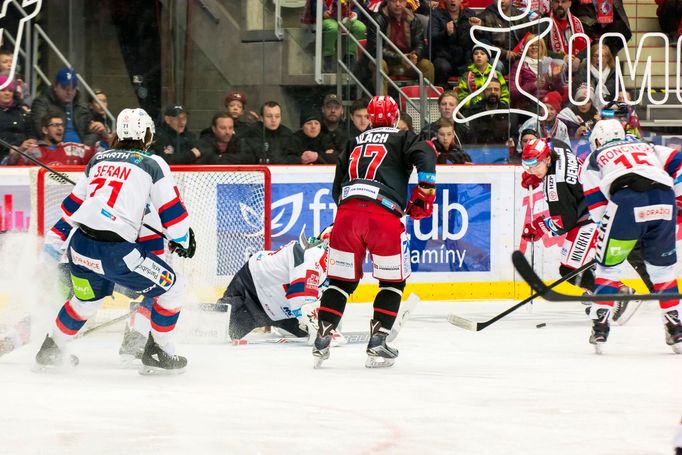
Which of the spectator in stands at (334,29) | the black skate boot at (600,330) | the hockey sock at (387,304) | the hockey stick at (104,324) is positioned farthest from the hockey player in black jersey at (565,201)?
the hockey stick at (104,324)

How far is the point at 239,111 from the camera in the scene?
817cm

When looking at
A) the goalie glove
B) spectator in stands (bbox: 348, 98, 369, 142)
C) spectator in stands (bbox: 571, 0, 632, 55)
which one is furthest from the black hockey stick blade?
spectator in stands (bbox: 571, 0, 632, 55)

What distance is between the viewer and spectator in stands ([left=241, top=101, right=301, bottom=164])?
26.8 ft

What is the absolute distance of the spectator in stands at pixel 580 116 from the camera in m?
8.84

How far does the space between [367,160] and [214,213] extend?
6.44ft

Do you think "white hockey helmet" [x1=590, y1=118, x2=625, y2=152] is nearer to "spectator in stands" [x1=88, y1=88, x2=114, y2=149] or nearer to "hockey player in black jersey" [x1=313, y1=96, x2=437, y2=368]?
"hockey player in black jersey" [x1=313, y1=96, x2=437, y2=368]

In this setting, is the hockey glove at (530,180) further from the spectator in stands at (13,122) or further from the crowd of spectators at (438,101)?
the spectator in stands at (13,122)

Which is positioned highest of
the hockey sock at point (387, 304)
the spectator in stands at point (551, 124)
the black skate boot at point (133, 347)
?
the spectator in stands at point (551, 124)

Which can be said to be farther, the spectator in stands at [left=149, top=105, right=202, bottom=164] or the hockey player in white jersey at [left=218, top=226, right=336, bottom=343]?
the spectator in stands at [left=149, top=105, right=202, bottom=164]

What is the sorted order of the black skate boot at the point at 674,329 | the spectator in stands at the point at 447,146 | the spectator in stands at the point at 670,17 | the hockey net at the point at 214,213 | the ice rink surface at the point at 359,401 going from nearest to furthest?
the ice rink surface at the point at 359,401 < the black skate boot at the point at 674,329 < the hockey net at the point at 214,213 < the spectator in stands at the point at 447,146 < the spectator in stands at the point at 670,17

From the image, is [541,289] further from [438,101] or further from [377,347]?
[438,101]

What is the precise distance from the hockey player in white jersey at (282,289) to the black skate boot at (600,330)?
1329 millimetres

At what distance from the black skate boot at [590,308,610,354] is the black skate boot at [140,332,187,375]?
2.18 metres

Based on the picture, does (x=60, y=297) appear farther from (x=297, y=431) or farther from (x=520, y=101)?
(x=520, y=101)
